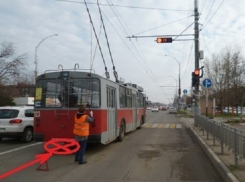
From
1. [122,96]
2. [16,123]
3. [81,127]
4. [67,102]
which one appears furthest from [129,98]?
[81,127]

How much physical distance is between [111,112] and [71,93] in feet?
6.64

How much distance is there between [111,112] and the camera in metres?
12.1

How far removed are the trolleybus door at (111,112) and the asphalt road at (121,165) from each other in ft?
2.05

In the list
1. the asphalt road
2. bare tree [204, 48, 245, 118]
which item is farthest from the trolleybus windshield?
bare tree [204, 48, 245, 118]

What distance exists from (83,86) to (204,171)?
193 inches

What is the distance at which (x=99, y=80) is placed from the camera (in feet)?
35.2

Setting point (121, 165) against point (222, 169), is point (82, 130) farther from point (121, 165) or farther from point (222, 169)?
point (222, 169)

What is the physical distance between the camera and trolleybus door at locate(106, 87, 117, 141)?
11691 mm

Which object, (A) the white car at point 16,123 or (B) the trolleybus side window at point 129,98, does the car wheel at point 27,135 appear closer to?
(A) the white car at point 16,123

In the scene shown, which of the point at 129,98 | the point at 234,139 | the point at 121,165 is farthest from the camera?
the point at 129,98

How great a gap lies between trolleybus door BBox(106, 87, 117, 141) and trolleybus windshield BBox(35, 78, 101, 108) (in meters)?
1.00

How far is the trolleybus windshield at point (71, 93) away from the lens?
10.7m

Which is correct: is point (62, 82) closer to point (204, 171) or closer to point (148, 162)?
point (148, 162)

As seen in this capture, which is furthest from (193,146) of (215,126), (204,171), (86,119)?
(86,119)
